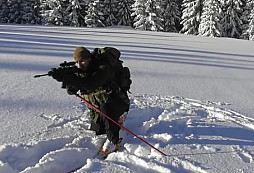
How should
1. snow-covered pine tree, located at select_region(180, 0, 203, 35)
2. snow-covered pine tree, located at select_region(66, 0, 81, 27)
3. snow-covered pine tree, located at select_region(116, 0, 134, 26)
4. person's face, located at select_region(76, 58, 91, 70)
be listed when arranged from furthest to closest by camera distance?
1. snow-covered pine tree, located at select_region(116, 0, 134, 26)
2. snow-covered pine tree, located at select_region(66, 0, 81, 27)
3. snow-covered pine tree, located at select_region(180, 0, 203, 35)
4. person's face, located at select_region(76, 58, 91, 70)

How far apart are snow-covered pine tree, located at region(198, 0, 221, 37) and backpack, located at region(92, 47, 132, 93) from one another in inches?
931

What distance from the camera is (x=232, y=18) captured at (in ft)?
91.4

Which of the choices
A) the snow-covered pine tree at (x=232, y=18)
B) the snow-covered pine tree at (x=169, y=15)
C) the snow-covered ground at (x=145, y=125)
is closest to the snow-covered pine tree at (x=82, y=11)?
the snow-covered pine tree at (x=169, y=15)

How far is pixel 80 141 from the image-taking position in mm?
3500

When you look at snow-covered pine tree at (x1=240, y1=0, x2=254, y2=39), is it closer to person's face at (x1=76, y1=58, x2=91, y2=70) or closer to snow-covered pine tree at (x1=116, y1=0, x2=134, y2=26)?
snow-covered pine tree at (x1=116, y1=0, x2=134, y2=26)

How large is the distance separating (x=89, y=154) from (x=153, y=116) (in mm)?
1368

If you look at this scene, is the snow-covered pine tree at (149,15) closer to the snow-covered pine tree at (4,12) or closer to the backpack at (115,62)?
the snow-covered pine tree at (4,12)

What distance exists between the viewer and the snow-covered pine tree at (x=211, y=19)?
25.5 m

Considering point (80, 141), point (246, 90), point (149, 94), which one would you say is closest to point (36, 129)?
point (80, 141)

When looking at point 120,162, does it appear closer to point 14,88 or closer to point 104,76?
point 104,76

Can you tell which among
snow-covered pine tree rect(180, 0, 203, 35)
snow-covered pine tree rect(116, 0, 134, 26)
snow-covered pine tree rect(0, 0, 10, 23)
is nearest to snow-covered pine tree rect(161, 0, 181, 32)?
snow-covered pine tree rect(180, 0, 203, 35)

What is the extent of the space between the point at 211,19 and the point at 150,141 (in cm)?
2420

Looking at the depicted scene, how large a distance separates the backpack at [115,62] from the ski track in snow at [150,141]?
70 cm

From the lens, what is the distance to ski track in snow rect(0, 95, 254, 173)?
117 inches
